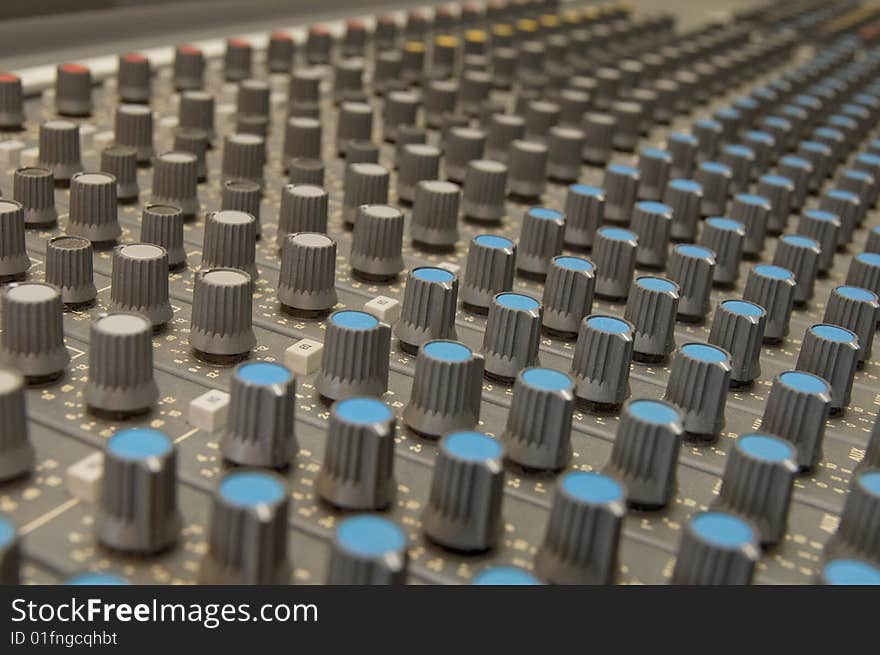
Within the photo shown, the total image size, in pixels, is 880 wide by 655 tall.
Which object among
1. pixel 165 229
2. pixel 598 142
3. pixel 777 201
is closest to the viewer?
pixel 165 229

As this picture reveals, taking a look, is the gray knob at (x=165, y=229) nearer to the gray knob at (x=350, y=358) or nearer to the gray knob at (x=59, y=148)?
the gray knob at (x=59, y=148)

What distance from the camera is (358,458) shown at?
1.74 m

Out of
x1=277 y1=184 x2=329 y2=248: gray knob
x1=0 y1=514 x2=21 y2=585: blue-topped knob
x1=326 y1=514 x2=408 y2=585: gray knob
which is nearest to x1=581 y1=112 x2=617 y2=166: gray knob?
x1=277 y1=184 x2=329 y2=248: gray knob

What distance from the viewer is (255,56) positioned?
4594 mm

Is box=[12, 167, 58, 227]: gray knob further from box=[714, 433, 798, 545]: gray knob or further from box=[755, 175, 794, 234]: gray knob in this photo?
box=[755, 175, 794, 234]: gray knob

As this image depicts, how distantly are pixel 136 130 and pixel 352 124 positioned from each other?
2.38 ft

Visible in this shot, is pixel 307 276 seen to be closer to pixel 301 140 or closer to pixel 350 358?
pixel 350 358

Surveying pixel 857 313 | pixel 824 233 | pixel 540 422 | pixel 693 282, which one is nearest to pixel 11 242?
pixel 540 422

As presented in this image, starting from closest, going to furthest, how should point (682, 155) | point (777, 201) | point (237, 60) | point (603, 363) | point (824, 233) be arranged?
point (603, 363)
point (824, 233)
point (777, 201)
point (682, 155)
point (237, 60)

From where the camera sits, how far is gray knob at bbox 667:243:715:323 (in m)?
2.66

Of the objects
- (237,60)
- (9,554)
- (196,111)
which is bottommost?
(9,554)

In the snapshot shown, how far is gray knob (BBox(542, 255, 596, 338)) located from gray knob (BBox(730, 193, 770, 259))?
85 cm

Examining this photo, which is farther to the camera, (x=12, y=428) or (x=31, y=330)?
(x=31, y=330)
